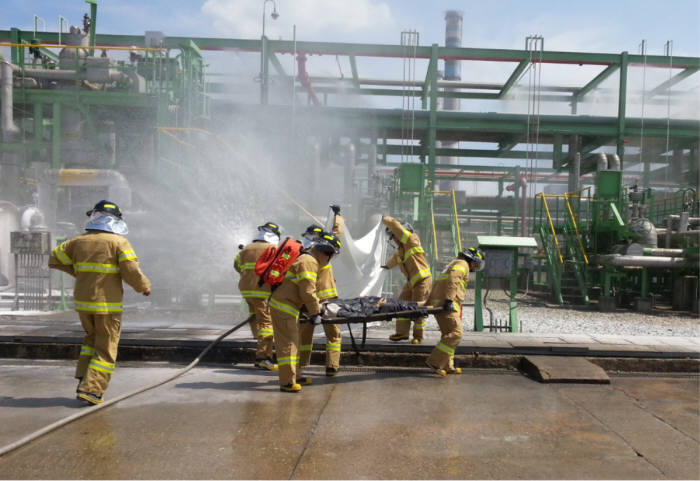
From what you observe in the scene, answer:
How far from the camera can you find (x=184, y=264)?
1120cm

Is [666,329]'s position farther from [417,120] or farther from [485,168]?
[485,168]

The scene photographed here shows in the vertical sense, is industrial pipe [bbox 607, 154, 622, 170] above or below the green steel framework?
below

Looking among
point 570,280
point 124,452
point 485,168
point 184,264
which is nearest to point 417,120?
point 485,168

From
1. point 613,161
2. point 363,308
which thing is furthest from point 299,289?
point 613,161

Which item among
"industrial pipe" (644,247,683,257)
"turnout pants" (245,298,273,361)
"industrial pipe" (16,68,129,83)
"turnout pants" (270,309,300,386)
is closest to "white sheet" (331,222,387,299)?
"turnout pants" (245,298,273,361)

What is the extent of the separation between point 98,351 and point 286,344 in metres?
1.59

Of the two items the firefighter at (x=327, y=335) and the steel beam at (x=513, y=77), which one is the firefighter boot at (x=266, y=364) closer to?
the firefighter at (x=327, y=335)

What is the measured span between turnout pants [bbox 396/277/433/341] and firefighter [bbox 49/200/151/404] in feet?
10.9

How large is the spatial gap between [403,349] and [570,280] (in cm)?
974

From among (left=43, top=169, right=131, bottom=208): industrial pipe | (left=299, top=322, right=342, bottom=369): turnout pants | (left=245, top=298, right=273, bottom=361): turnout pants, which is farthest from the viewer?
(left=43, top=169, right=131, bottom=208): industrial pipe

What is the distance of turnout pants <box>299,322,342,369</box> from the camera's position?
547 cm

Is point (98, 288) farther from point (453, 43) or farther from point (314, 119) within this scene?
point (453, 43)

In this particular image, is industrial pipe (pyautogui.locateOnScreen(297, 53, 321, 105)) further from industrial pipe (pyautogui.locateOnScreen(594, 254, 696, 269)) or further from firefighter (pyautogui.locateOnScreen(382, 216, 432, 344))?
firefighter (pyautogui.locateOnScreen(382, 216, 432, 344))

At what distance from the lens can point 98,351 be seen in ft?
14.3
